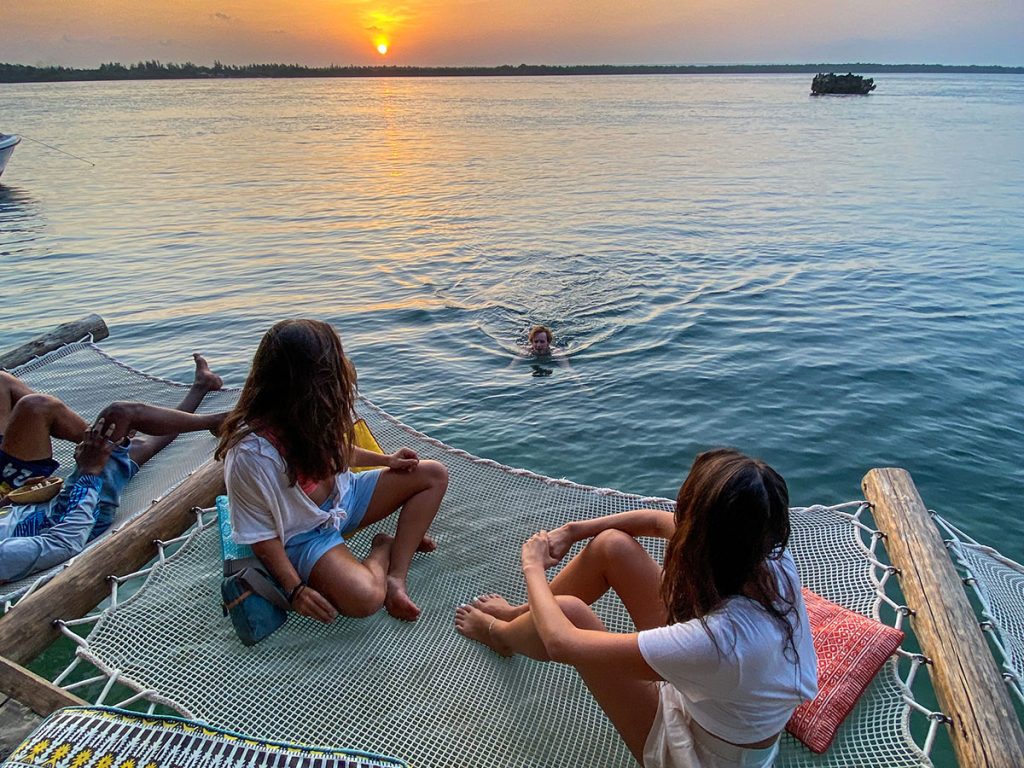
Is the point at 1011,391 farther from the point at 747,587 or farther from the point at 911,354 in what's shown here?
the point at 747,587

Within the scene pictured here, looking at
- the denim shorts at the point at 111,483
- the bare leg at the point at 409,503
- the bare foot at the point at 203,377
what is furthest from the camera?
the bare foot at the point at 203,377

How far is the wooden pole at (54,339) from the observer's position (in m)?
6.61

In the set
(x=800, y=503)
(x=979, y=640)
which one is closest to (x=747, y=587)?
(x=979, y=640)

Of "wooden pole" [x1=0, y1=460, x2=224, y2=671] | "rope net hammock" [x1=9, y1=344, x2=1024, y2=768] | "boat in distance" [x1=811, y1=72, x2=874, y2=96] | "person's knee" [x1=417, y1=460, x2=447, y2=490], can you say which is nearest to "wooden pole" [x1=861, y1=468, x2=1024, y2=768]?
"rope net hammock" [x1=9, y1=344, x2=1024, y2=768]

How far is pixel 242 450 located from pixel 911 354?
26.0 feet

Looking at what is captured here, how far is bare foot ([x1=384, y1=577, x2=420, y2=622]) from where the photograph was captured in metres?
3.54

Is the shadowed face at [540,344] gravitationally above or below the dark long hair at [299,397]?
below

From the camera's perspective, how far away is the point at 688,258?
13.1 meters

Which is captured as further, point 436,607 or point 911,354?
point 911,354

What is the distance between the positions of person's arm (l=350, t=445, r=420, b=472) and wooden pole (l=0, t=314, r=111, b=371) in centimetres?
433

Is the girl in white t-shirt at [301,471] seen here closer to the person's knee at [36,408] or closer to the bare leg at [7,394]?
the person's knee at [36,408]

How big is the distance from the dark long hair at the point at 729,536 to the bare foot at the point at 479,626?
1264 mm

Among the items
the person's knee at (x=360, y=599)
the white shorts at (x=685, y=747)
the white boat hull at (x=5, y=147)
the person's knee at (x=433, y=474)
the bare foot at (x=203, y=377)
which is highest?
the white shorts at (x=685, y=747)

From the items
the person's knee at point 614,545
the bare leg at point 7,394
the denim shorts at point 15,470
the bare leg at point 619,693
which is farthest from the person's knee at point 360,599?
the bare leg at point 7,394
